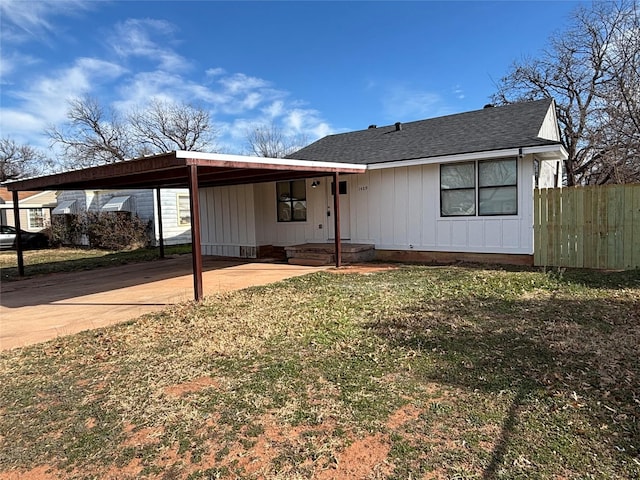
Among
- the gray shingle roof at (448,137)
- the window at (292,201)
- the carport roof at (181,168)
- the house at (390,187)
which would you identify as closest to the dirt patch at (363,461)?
the house at (390,187)

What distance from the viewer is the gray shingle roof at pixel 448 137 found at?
8945mm

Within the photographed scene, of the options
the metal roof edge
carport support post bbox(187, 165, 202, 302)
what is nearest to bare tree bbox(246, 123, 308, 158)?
the metal roof edge

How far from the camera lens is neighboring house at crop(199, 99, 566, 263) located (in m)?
8.73

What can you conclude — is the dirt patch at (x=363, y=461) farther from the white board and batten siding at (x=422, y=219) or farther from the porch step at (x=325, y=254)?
the porch step at (x=325, y=254)

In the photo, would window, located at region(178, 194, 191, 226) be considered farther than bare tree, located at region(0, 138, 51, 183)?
No

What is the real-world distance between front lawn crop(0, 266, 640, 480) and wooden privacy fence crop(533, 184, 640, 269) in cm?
297

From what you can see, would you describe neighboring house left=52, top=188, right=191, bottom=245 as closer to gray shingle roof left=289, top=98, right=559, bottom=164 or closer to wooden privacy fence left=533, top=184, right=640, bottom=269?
gray shingle roof left=289, top=98, right=559, bottom=164

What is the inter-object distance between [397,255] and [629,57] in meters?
13.0

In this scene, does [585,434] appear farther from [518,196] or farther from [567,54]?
[567,54]

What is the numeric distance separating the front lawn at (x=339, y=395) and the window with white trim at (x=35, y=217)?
22.4 m

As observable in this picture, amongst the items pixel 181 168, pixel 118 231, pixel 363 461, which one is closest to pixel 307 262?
pixel 181 168

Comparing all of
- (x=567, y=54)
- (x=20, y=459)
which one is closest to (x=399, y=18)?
(x=567, y=54)

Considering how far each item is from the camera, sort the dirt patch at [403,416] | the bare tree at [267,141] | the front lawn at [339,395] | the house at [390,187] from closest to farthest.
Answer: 1. the front lawn at [339,395]
2. the dirt patch at [403,416]
3. the house at [390,187]
4. the bare tree at [267,141]

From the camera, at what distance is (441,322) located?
4.67 m
